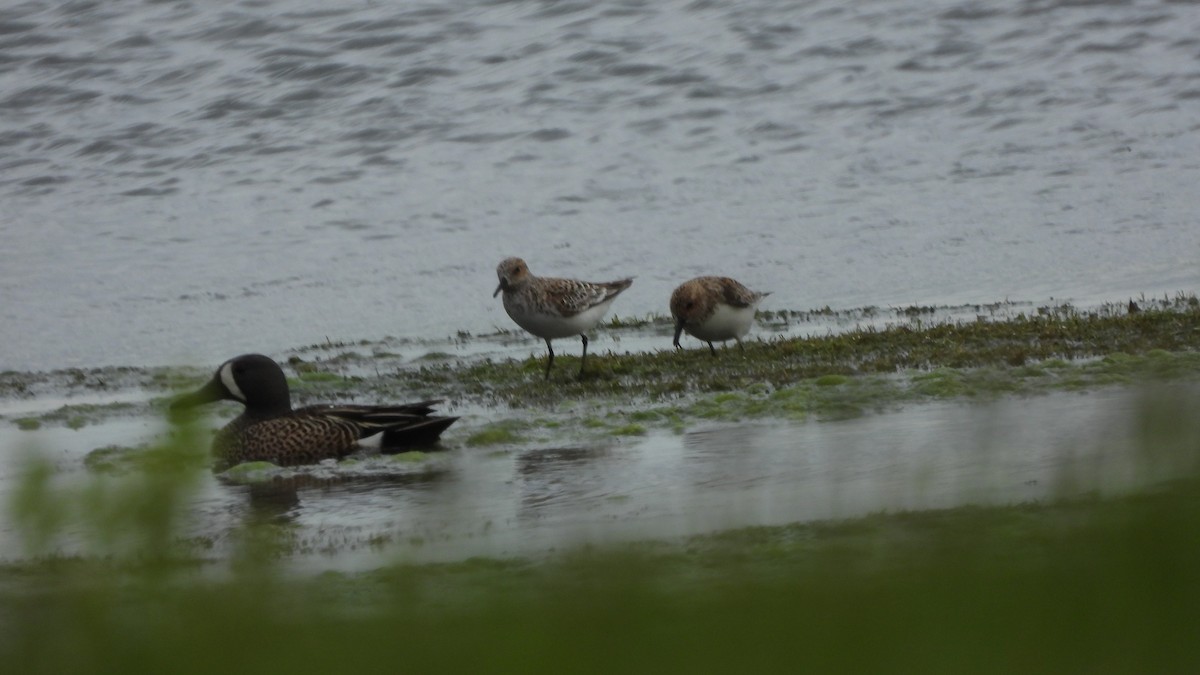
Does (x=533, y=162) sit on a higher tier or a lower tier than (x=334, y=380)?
higher

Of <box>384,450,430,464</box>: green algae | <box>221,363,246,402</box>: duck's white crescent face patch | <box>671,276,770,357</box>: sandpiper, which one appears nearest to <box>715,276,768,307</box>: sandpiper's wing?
<box>671,276,770,357</box>: sandpiper

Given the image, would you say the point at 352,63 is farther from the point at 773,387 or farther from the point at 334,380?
the point at 773,387

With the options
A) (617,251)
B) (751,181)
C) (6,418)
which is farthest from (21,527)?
(751,181)

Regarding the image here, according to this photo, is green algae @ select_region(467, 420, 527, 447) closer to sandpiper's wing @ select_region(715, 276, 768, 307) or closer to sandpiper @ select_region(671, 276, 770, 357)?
sandpiper @ select_region(671, 276, 770, 357)

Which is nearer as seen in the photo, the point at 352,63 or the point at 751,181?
the point at 751,181

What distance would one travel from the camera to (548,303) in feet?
38.1

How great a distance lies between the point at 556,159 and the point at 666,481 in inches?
573

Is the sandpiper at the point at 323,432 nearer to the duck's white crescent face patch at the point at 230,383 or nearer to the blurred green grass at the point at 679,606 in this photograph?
the duck's white crescent face patch at the point at 230,383

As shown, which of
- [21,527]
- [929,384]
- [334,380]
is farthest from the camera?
[334,380]

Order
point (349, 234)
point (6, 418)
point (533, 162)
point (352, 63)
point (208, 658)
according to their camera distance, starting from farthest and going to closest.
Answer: point (352, 63)
point (533, 162)
point (349, 234)
point (6, 418)
point (208, 658)

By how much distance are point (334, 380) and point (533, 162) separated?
1001 cm

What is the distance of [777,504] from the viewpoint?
4.72 metres

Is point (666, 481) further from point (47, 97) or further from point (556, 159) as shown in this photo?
point (47, 97)

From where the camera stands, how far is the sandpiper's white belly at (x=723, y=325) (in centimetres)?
1195
